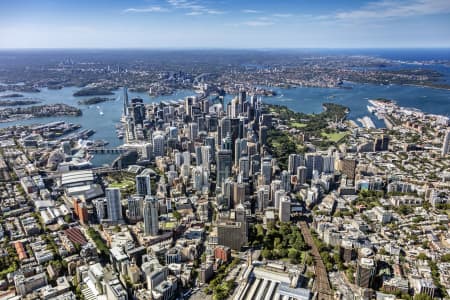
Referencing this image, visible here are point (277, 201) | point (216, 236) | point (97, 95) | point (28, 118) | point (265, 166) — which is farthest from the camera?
point (97, 95)

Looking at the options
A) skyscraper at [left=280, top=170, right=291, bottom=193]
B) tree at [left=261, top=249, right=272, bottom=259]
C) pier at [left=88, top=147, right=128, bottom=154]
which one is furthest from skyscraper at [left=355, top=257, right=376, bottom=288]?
pier at [left=88, top=147, right=128, bottom=154]

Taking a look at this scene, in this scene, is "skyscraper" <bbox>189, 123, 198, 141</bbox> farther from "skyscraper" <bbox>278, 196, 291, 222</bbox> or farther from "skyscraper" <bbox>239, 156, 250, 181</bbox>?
"skyscraper" <bbox>278, 196, 291, 222</bbox>

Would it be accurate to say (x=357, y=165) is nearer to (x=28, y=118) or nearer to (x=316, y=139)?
(x=316, y=139)

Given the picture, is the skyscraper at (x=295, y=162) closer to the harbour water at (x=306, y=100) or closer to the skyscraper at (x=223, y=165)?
the skyscraper at (x=223, y=165)

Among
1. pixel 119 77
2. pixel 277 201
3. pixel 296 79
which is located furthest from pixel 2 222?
pixel 296 79

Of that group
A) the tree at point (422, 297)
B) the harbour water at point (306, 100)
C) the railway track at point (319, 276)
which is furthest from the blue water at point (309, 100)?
the tree at point (422, 297)

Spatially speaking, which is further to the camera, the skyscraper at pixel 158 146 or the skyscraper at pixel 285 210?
the skyscraper at pixel 158 146

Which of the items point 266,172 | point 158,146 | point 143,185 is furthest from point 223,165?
point 158,146

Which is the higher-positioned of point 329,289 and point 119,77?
point 119,77
